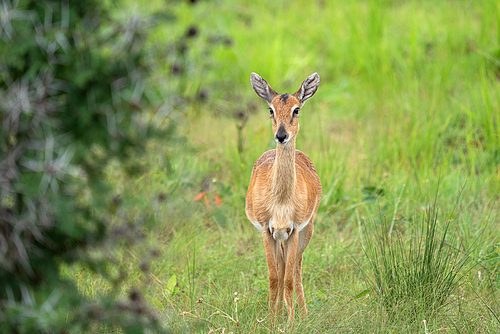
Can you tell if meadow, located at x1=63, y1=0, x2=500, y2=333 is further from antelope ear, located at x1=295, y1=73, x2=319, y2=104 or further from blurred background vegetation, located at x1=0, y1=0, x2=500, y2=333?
antelope ear, located at x1=295, y1=73, x2=319, y2=104

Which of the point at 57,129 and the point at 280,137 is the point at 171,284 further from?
the point at 57,129

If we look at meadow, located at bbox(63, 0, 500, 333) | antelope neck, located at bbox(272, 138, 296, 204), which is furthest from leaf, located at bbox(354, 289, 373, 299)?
antelope neck, located at bbox(272, 138, 296, 204)

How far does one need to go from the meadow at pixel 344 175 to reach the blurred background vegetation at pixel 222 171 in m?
0.02

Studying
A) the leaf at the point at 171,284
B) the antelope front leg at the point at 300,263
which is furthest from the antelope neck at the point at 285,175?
the leaf at the point at 171,284

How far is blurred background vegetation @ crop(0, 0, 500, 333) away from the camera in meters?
1.62

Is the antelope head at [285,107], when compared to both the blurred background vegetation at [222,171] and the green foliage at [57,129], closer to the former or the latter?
the blurred background vegetation at [222,171]

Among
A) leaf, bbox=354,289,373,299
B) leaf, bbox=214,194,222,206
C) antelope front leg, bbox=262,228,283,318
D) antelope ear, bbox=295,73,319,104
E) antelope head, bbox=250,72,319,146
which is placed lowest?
leaf, bbox=214,194,222,206

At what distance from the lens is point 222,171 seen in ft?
17.3

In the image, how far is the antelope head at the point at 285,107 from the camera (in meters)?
3.32

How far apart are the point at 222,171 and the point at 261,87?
174cm

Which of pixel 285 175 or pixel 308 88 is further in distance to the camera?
pixel 308 88

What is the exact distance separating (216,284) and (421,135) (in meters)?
2.85

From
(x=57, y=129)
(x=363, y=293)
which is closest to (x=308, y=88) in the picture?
(x=363, y=293)

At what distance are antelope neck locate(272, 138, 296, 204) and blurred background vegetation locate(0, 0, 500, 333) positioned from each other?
506 millimetres
